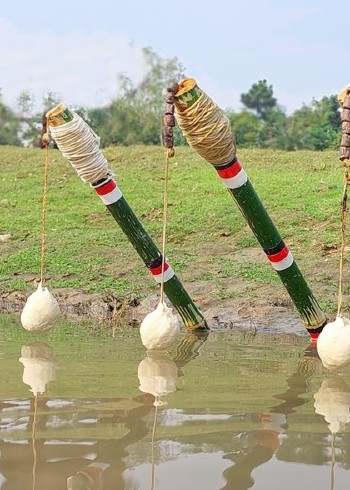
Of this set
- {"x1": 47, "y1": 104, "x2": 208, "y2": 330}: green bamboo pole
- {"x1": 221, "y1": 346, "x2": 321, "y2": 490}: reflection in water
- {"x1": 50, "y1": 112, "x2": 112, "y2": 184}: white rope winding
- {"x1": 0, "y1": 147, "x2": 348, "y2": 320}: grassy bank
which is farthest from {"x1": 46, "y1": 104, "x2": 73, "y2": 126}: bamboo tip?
{"x1": 0, "y1": 147, "x2": 348, "y2": 320}: grassy bank

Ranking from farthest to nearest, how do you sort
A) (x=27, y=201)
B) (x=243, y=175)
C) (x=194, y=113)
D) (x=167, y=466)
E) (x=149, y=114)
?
1. (x=149, y=114)
2. (x=27, y=201)
3. (x=243, y=175)
4. (x=194, y=113)
5. (x=167, y=466)

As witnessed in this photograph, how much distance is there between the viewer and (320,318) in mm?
5832

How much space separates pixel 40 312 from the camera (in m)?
4.95

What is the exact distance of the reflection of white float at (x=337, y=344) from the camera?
13.4 ft

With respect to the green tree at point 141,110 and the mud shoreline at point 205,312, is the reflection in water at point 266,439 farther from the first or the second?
the green tree at point 141,110

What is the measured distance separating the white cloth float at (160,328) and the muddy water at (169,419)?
0.60 ft

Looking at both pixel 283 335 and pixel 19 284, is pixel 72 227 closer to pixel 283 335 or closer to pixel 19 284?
pixel 19 284

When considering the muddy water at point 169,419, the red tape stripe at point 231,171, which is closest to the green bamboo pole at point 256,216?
the red tape stripe at point 231,171

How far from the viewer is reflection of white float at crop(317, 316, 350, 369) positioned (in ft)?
13.4

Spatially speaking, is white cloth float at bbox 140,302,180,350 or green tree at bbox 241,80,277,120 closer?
white cloth float at bbox 140,302,180,350

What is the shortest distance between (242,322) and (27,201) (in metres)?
7.56

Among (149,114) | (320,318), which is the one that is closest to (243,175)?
(320,318)

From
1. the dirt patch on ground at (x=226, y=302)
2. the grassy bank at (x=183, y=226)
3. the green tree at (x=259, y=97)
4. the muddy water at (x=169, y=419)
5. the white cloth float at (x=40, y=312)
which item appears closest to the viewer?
the muddy water at (x=169, y=419)

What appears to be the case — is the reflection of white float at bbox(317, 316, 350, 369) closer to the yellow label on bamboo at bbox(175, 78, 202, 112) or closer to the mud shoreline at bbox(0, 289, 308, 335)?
the yellow label on bamboo at bbox(175, 78, 202, 112)
